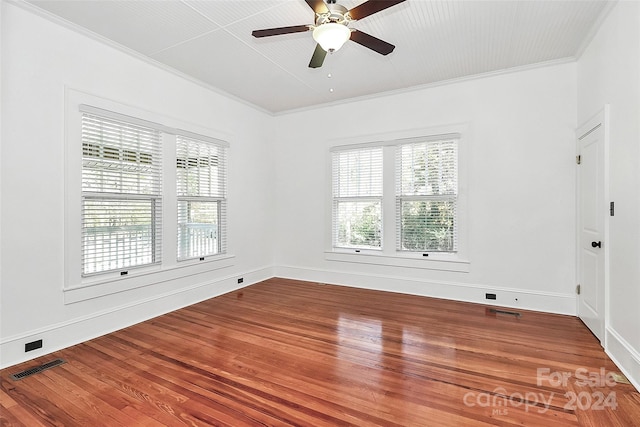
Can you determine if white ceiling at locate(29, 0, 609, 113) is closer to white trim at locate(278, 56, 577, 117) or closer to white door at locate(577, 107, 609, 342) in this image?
white trim at locate(278, 56, 577, 117)

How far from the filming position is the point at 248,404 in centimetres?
203

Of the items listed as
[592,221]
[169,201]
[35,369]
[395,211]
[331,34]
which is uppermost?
[331,34]

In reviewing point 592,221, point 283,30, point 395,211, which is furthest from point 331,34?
point 592,221

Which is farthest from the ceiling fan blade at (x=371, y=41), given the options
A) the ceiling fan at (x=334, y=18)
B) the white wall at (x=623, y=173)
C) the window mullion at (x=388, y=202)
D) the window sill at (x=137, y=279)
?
the window sill at (x=137, y=279)

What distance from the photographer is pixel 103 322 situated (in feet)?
10.4

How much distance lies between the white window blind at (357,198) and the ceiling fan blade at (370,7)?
2.76 meters

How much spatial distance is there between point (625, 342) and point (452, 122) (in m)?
3.05

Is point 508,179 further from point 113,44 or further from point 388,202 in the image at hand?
point 113,44

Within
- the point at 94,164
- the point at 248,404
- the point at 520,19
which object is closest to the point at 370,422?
the point at 248,404

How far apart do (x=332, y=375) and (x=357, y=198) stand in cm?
314

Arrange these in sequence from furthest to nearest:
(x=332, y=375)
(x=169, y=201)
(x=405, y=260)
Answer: (x=405, y=260), (x=169, y=201), (x=332, y=375)

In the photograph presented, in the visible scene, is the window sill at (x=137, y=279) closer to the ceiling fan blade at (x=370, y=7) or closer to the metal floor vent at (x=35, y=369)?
the metal floor vent at (x=35, y=369)

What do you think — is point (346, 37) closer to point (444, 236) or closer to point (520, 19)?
point (520, 19)

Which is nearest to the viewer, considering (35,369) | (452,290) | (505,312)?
(35,369)
